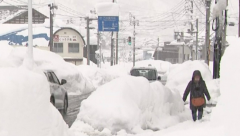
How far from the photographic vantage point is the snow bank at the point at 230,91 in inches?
194

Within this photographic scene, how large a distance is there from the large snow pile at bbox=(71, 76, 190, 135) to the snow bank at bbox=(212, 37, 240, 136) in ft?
17.7

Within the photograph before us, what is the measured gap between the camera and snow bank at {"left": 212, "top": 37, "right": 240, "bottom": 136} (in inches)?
194

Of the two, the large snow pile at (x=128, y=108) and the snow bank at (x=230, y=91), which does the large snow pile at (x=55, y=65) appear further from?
the snow bank at (x=230, y=91)

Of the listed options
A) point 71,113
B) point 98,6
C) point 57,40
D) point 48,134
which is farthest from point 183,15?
point 48,134

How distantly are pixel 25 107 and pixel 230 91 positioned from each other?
8.81 ft

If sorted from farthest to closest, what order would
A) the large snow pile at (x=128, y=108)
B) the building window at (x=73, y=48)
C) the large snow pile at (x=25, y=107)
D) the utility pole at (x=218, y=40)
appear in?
the building window at (x=73, y=48), the utility pole at (x=218, y=40), the large snow pile at (x=128, y=108), the large snow pile at (x=25, y=107)

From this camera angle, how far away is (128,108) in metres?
11.0

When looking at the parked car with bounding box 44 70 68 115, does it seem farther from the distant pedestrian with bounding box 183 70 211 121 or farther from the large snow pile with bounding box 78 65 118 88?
the large snow pile with bounding box 78 65 118 88

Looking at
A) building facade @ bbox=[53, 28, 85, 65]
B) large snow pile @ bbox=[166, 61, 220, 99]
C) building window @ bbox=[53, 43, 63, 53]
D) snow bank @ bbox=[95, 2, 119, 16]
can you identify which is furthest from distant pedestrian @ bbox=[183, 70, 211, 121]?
building window @ bbox=[53, 43, 63, 53]

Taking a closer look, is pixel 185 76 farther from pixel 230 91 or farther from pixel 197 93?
pixel 230 91

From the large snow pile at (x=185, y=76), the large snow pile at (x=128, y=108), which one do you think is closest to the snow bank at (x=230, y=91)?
the large snow pile at (x=128, y=108)

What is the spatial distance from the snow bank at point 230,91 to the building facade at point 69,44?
190ft

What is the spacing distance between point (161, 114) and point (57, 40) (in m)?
51.3

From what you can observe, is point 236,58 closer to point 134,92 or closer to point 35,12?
point 134,92
